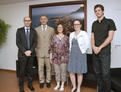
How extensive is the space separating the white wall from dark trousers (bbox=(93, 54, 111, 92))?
4.71ft

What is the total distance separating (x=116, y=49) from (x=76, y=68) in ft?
5.17

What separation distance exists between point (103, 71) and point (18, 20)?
3.38 metres

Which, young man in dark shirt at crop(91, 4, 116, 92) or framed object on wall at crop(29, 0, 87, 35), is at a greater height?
framed object on wall at crop(29, 0, 87, 35)

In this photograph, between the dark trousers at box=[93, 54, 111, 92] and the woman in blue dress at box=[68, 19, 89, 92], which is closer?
the dark trousers at box=[93, 54, 111, 92]

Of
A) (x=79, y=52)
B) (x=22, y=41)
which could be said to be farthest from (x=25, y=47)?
(x=79, y=52)

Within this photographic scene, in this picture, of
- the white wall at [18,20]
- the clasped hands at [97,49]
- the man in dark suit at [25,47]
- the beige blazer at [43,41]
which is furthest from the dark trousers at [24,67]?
the white wall at [18,20]

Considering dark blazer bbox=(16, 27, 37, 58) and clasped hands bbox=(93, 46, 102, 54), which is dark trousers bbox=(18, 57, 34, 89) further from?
clasped hands bbox=(93, 46, 102, 54)

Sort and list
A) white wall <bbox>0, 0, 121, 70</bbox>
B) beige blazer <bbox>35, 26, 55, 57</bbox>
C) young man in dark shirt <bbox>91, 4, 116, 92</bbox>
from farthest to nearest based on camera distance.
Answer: white wall <bbox>0, 0, 121, 70</bbox> < beige blazer <bbox>35, 26, 55, 57</bbox> < young man in dark shirt <bbox>91, 4, 116, 92</bbox>

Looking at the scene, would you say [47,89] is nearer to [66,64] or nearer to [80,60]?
[66,64]

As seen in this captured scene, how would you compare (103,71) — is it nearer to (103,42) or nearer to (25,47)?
(103,42)

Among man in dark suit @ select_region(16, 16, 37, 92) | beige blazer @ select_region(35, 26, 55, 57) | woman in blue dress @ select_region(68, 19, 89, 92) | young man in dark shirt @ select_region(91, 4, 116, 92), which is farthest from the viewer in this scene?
beige blazer @ select_region(35, 26, 55, 57)

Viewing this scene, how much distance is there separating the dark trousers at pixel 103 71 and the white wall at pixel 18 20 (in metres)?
1.44

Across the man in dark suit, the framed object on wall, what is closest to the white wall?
the framed object on wall

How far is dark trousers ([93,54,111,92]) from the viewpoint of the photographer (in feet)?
6.38
